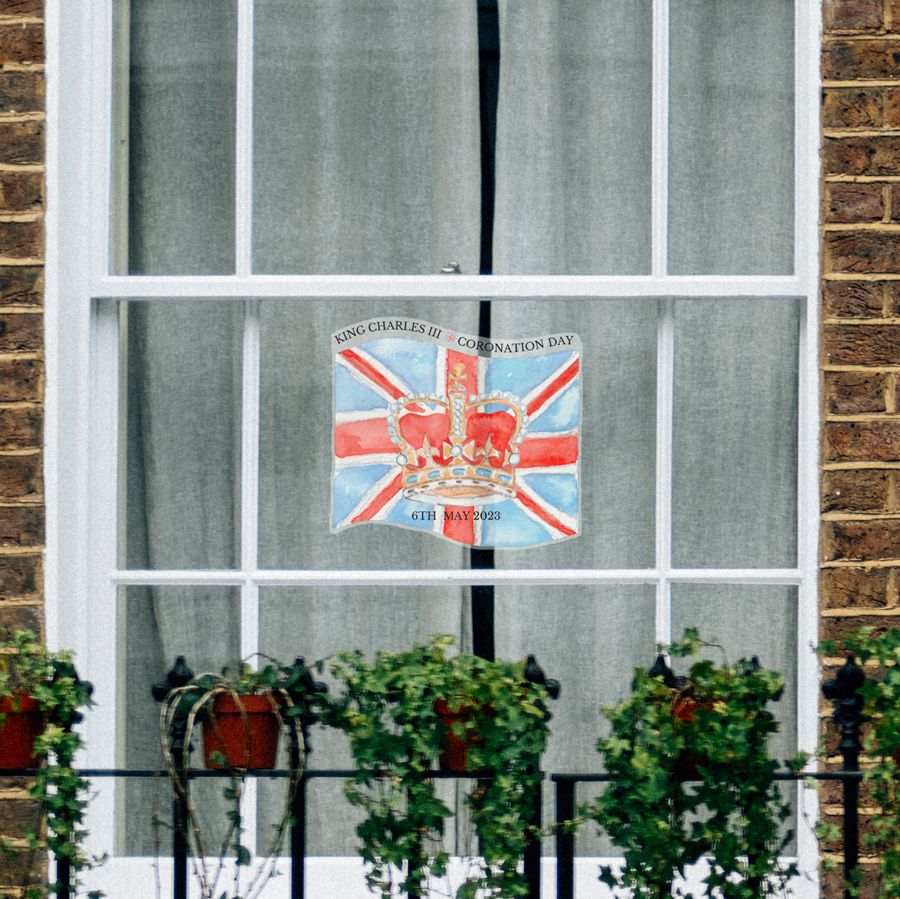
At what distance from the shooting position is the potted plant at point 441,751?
2250 millimetres

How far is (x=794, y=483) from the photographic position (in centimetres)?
290

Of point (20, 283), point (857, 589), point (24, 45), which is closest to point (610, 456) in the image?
point (857, 589)

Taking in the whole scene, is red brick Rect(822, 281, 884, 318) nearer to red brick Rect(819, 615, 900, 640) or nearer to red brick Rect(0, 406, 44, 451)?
red brick Rect(819, 615, 900, 640)

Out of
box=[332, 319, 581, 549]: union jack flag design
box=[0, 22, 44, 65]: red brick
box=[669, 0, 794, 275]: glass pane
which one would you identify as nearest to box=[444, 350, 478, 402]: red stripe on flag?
box=[332, 319, 581, 549]: union jack flag design

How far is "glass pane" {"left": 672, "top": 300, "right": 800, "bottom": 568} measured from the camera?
2.90 metres

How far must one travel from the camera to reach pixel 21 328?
9.08 feet

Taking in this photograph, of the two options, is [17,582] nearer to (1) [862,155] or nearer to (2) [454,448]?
(2) [454,448]

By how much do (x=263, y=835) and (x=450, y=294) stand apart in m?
1.39

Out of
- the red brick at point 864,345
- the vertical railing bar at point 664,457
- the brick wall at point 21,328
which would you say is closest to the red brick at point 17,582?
the brick wall at point 21,328

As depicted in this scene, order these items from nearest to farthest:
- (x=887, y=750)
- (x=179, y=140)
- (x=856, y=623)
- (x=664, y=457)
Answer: (x=887, y=750) → (x=856, y=623) → (x=664, y=457) → (x=179, y=140)

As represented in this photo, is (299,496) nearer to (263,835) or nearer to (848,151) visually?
(263,835)

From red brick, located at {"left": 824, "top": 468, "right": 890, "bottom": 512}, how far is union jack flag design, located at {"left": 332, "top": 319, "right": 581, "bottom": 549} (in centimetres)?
59

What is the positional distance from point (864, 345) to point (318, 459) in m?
1.31

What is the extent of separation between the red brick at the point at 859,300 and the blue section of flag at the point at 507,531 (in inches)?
34.2
